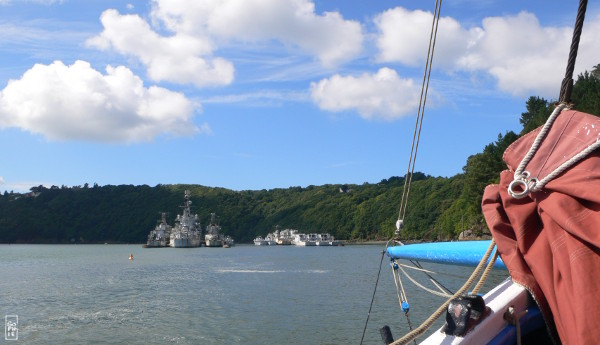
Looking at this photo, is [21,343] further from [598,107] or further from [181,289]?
[598,107]

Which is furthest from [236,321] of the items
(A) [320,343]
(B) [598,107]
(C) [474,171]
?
(C) [474,171]

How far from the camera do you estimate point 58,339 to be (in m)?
23.4

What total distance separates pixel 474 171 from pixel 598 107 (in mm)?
26996

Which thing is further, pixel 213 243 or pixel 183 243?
pixel 213 243

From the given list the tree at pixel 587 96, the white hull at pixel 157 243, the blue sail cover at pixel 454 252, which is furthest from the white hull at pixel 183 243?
the blue sail cover at pixel 454 252

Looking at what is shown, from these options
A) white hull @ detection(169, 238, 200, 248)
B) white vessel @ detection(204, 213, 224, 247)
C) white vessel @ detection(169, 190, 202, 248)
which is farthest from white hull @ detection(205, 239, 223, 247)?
white hull @ detection(169, 238, 200, 248)

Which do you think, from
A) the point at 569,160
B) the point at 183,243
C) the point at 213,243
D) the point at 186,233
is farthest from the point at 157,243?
the point at 569,160

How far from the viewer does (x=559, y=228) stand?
2.79 metres

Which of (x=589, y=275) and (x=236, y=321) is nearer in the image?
(x=589, y=275)

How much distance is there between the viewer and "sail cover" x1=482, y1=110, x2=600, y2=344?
2574 millimetres

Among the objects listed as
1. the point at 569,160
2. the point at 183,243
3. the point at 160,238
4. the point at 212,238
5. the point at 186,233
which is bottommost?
the point at 183,243

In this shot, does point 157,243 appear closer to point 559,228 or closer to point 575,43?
point 575,43

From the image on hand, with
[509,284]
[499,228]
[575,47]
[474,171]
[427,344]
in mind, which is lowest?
[427,344]

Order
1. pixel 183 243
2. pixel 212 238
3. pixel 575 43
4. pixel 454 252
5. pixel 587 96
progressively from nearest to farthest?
1. pixel 575 43
2. pixel 454 252
3. pixel 587 96
4. pixel 183 243
5. pixel 212 238
